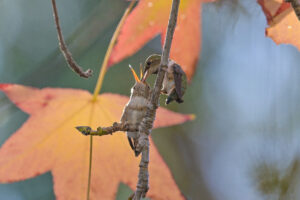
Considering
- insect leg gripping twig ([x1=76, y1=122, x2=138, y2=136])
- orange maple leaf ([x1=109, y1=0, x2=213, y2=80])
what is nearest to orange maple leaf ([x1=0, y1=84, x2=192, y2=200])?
orange maple leaf ([x1=109, y1=0, x2=213, y2=80])

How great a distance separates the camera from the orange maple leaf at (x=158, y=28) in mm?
417

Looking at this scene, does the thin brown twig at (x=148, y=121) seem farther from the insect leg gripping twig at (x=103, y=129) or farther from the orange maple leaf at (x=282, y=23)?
the orange maple leaf at (x=282, y=23)

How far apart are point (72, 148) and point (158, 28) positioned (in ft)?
0.58

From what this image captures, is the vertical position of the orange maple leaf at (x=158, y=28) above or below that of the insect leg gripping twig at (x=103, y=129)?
above

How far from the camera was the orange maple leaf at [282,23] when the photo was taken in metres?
0.32

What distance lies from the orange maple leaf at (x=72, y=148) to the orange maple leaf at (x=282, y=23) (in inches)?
6.1

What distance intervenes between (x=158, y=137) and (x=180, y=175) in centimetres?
9

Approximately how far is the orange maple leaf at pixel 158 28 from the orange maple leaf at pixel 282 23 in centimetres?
11

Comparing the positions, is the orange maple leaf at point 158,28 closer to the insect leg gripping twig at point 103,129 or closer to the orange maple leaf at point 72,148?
the orange maple leaf at point 72,148

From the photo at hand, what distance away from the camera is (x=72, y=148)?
0.44 metres

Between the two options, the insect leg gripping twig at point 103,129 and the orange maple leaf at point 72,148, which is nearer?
the insect leg gripping twig at point 103,129

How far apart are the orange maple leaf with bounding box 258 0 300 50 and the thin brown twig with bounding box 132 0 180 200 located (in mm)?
168

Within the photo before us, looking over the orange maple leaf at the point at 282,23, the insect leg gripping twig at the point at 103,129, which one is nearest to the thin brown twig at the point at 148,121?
the insect leg gripping twig at the point at 103,129

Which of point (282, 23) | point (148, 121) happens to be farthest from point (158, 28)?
point (148, 121)
